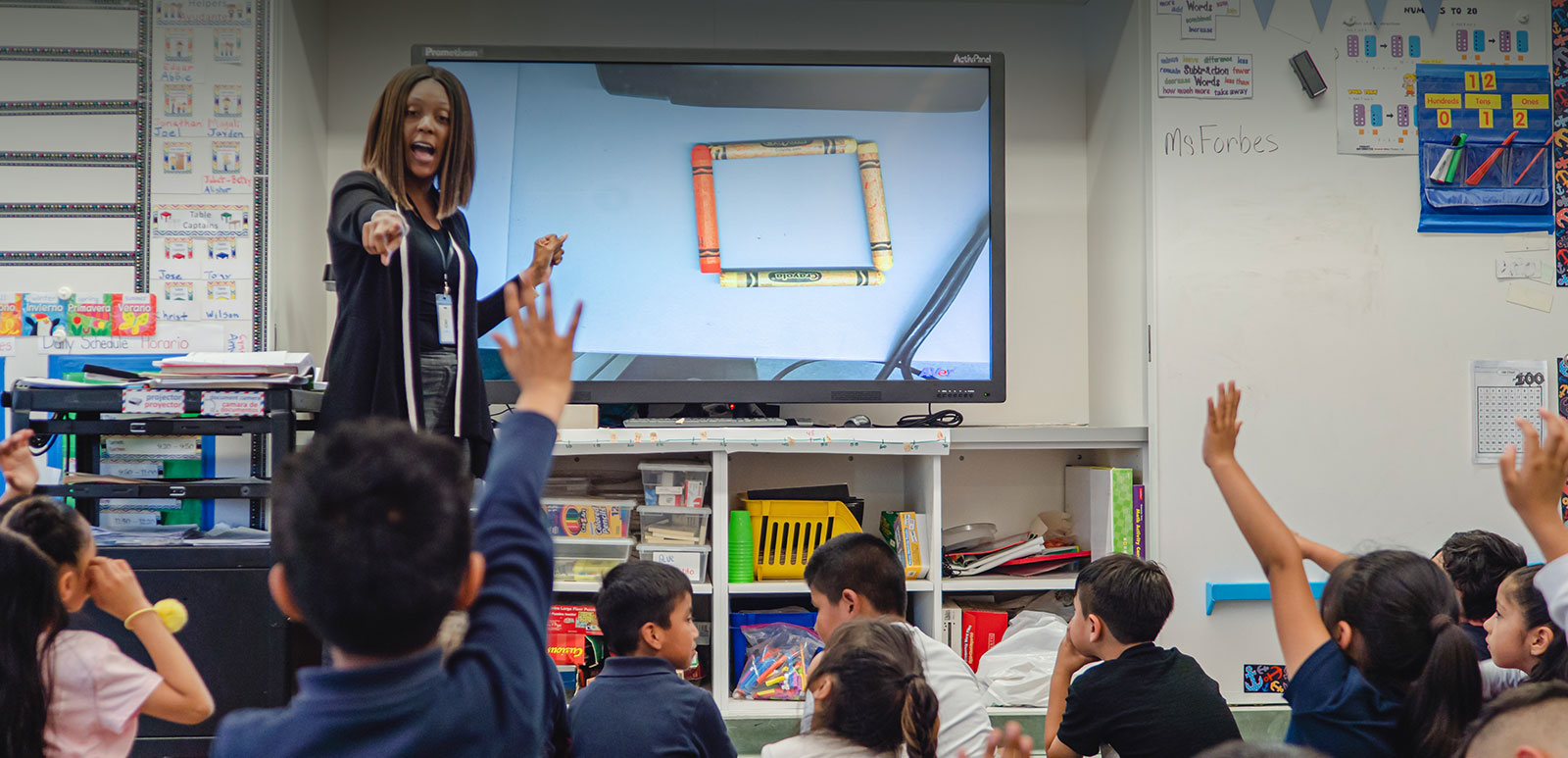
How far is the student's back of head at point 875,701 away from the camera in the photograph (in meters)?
1.48

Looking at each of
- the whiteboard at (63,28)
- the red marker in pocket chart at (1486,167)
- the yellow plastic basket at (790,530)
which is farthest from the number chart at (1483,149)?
the whiteboard at (63,28)

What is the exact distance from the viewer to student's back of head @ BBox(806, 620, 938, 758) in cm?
148

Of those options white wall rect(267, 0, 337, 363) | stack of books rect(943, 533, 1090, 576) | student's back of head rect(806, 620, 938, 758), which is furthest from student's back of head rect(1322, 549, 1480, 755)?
white wall rect(267, 0, 337, 363)

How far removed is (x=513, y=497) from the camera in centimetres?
80

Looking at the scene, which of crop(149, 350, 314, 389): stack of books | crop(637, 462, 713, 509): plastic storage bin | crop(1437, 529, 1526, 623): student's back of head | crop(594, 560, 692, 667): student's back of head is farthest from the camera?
Answer: crop(637, 462, 713, 509): plastic storage bin

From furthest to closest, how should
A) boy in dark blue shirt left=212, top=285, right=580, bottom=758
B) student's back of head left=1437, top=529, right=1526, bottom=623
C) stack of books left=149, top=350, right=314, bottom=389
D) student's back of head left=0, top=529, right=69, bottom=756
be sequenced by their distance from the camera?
stack of books left=149, top=350, right=314, bottom=389, student's back of head left=1437, top=529, right=1526, bottom=623, student's back of head left=0, top=529, right=69, bottom=756, boy in dark blue shirt left=212, top=285, right=580, bottom=758

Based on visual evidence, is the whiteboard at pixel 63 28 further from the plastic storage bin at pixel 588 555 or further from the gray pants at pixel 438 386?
the gray pants at pixel 438 386

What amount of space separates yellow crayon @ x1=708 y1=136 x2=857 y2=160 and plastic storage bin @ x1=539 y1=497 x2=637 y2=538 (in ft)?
3.62

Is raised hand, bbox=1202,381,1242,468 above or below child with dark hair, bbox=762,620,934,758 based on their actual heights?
above

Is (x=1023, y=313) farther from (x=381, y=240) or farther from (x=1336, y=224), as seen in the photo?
(x=381, y=240)

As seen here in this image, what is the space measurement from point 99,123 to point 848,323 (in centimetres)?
229

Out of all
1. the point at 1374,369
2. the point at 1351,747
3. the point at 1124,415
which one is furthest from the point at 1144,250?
the point at 1351,747

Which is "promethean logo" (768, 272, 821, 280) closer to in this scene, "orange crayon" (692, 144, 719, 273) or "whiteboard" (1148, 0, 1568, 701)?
"orange crayon" (692, 144, 719, 273)

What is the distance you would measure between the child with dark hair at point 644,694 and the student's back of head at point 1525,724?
1.02m
